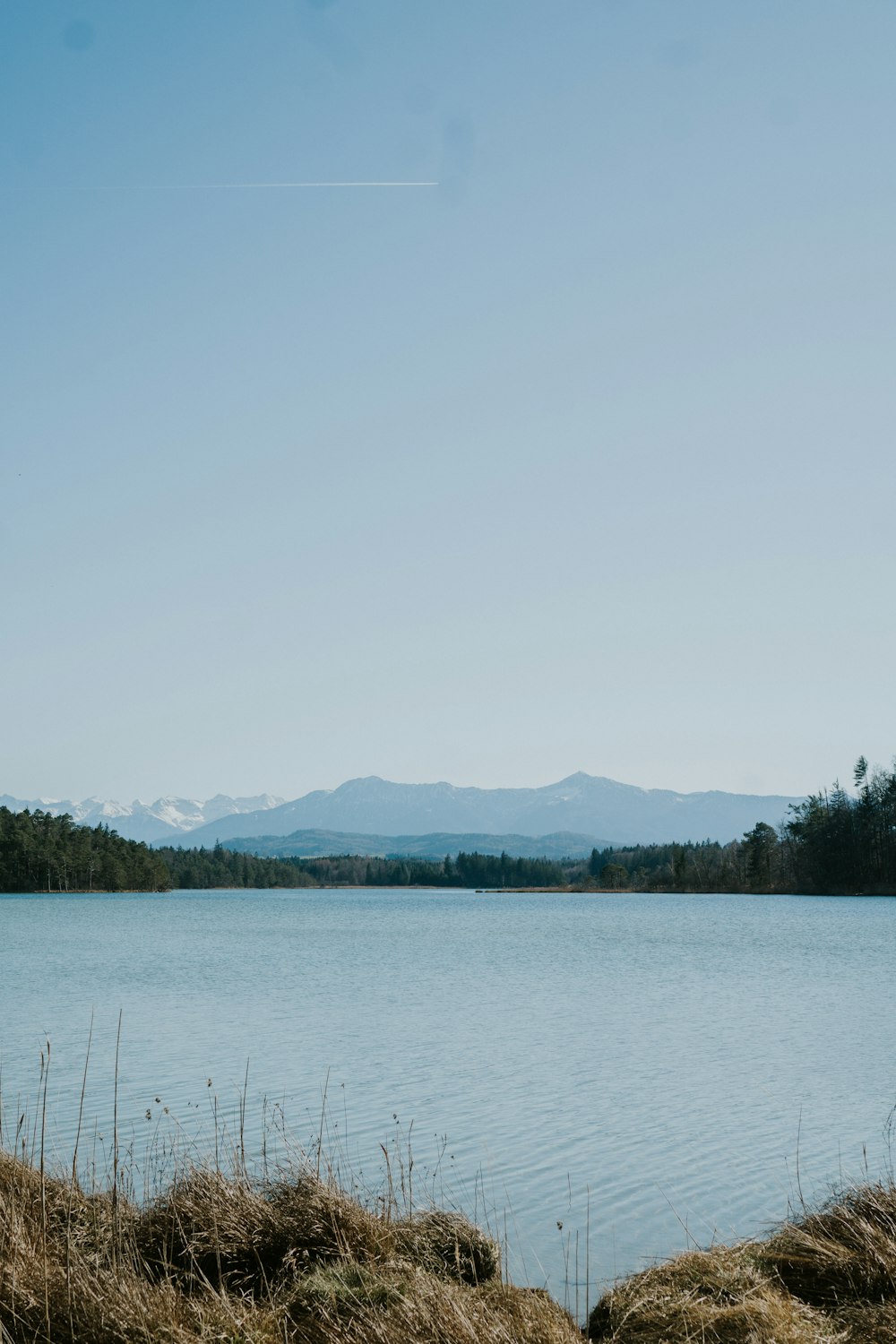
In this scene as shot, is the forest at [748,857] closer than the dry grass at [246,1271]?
No

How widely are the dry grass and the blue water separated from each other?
3.46 ft

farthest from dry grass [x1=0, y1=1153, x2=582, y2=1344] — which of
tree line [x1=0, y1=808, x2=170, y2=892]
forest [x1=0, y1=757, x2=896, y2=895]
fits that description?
tree line [x1=0, y1=808, x2=170, y2=892]

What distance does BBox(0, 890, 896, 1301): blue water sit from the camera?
38.5ft

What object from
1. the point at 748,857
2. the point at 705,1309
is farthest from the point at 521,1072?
the point at 748,857

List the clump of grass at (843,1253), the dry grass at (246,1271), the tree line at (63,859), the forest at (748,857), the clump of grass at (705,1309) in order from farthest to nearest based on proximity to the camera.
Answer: the tree line at (63,859)
the forest at (748,857)
the clump of grass at (843,1253)
the clump of grass at (705,1309)
the dry grass at (246,1271)

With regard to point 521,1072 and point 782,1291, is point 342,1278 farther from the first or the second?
point 521,1072

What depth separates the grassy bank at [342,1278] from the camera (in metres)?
6.01

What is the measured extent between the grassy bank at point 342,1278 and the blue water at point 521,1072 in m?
1.00

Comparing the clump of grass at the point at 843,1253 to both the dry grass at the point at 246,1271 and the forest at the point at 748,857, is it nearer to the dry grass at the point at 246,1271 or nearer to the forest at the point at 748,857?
the dry grass at the point at 246,1271

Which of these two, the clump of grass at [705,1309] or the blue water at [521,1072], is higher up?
the clump of grass at [705,1309]

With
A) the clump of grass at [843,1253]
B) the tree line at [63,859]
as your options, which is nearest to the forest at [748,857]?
the tree line at [63,859]

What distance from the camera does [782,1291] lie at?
718cm

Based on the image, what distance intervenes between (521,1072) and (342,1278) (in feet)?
38.5

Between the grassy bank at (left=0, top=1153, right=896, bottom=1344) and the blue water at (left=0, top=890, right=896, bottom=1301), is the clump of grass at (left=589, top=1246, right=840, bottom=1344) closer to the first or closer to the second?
the grassy bank at (left=0, top=1153, right=896, bottom=1344)
